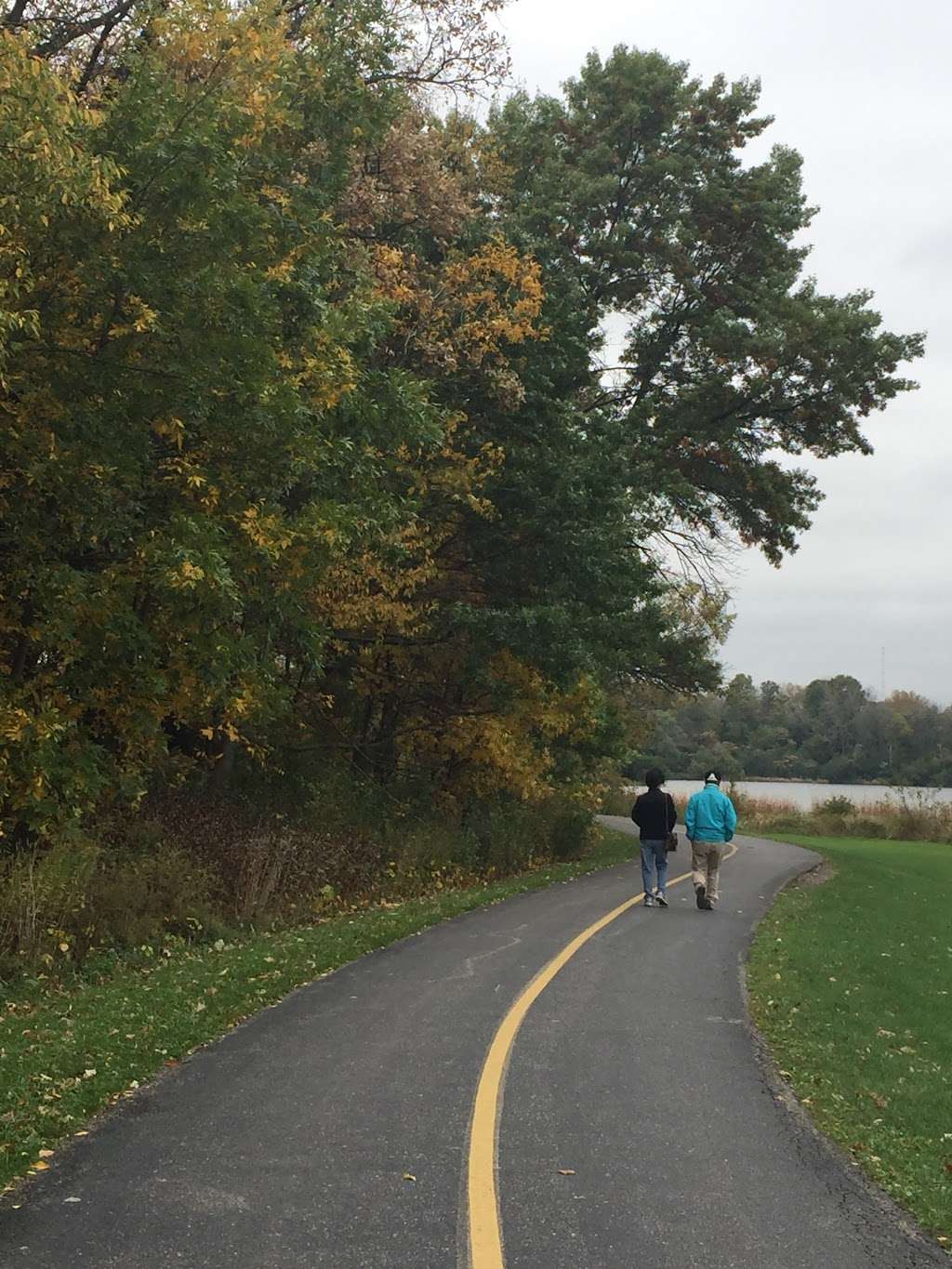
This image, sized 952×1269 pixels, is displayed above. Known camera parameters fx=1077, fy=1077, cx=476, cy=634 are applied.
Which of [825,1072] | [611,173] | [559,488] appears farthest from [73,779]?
[611,173]

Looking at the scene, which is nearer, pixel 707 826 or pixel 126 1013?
pixel 126 1013

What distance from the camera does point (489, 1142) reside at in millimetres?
5883

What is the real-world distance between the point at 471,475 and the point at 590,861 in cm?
1126

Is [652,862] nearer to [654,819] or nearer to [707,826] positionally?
[654,819]

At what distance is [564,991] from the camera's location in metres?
10.0

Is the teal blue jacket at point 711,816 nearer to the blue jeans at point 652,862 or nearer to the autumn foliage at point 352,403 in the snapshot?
the blue jeans at point 652,862

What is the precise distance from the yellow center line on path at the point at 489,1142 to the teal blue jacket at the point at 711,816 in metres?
5.76

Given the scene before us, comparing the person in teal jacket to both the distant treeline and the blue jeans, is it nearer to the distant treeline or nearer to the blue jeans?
the blue jeans

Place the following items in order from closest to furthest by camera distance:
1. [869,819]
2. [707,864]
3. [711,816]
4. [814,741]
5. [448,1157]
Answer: [448,1157]
[711,816]
[707,864]
[869,819]
[814,741]

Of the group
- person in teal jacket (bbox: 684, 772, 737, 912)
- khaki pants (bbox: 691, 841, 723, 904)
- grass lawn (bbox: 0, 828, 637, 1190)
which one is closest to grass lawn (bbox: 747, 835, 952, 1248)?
khaki pants (bbox: 691, 841, 723, 904)

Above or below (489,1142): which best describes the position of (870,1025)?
below

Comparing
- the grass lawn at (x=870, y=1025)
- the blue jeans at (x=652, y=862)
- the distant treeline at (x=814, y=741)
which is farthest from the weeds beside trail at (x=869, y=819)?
the distant treeline at (x=814, y=741)

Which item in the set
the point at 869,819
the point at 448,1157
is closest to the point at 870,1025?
the point at 448,1157

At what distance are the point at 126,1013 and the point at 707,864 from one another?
10.1 meters
